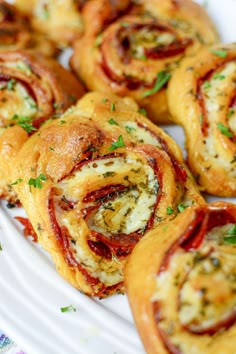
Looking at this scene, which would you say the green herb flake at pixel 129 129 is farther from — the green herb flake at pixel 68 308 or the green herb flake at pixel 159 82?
the green herb flake at pixel 68 308

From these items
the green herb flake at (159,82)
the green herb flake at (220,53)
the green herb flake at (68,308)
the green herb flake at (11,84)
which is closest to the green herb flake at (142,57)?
the green herb flake at (159,82)

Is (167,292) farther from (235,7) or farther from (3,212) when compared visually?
(235,7)

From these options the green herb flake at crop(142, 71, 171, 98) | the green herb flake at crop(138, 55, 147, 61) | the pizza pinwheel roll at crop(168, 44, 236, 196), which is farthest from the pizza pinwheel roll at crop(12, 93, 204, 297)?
the green herb flake at crop(138, 55, 147, 61)

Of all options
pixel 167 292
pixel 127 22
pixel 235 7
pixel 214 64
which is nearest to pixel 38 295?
pixel 167 292

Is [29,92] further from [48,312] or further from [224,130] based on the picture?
[48,312]

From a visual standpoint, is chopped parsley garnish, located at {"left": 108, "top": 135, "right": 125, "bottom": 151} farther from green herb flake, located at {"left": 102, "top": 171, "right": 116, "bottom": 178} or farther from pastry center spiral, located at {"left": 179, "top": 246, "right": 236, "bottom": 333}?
pastry center spiral, located at {"left": 179, "top": 246, "right": 236, "bottom": 333}

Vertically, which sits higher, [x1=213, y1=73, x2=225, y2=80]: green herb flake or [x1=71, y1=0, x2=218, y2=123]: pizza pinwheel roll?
[x1=71, y1=0, x2=218, y2=123]: pizza pinwheel roll

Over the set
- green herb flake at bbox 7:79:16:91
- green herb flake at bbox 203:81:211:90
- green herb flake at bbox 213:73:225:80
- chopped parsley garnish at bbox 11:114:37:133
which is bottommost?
green herb flake at bbox 203:81:211:90
